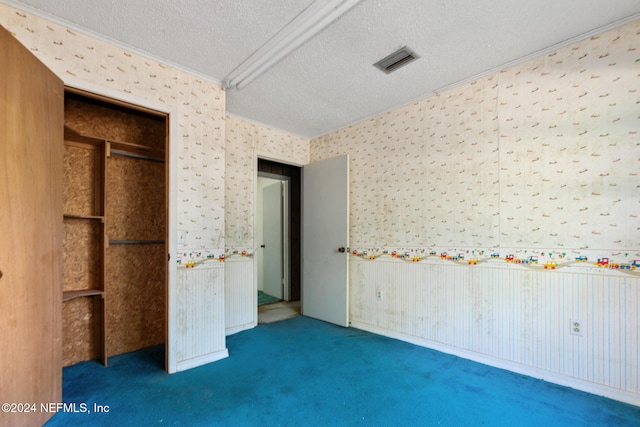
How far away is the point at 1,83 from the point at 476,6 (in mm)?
2577

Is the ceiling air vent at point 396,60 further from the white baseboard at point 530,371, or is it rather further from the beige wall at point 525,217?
the white baseboard at point 530,371

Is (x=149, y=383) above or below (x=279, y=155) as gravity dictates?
below

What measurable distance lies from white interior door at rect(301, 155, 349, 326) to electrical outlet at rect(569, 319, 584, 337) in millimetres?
2008

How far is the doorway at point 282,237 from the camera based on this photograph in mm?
4461

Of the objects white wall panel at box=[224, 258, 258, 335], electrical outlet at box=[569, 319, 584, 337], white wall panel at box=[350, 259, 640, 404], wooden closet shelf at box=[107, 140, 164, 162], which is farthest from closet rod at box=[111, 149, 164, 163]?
electrical outlet at box=[569, 319, 584, 337]

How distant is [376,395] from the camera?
1950mm

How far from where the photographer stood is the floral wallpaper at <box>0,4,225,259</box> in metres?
1.85

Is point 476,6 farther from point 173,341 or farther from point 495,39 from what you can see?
point 173,341

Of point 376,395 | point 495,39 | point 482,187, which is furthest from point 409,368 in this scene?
point 495,39

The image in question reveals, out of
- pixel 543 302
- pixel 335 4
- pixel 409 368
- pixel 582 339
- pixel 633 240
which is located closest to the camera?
pixel 335 4

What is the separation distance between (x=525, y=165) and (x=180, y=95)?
288 centimetres

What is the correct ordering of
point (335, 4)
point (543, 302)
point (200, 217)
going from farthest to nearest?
1. point (200, 217)
2. point (543, 302)
3. point (335, 4)

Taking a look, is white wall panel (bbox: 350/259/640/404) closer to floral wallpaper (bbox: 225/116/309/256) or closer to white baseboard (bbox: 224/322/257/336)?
white baseboard (bbox: 224/322/257/336)

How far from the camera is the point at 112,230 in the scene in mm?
2592
